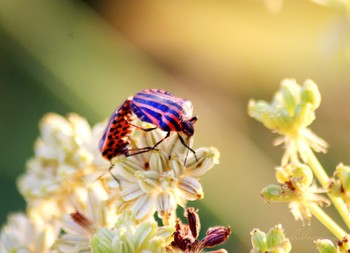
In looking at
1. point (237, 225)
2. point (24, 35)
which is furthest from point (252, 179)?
point (24, 35)

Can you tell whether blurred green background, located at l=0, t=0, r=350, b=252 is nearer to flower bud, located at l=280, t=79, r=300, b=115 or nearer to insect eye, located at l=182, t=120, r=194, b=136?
flower bud, located at l=280, t=79, r=300, b=115

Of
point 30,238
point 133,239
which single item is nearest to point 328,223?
point 133,239

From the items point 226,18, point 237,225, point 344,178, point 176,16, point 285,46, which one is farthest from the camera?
point 176,16

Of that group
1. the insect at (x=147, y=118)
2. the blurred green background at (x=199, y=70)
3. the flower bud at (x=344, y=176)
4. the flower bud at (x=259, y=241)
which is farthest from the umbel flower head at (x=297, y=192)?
the blurred green background at (x=199, y=70)

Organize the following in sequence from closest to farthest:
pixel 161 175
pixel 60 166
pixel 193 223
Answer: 1. pixel 193 223
2. pixel 161 175
3. pixel 60 166

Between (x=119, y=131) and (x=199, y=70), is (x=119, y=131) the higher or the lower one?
the lower one

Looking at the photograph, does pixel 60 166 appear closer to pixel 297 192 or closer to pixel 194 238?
pixel 194 238

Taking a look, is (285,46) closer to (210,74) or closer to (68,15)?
(210,74)
